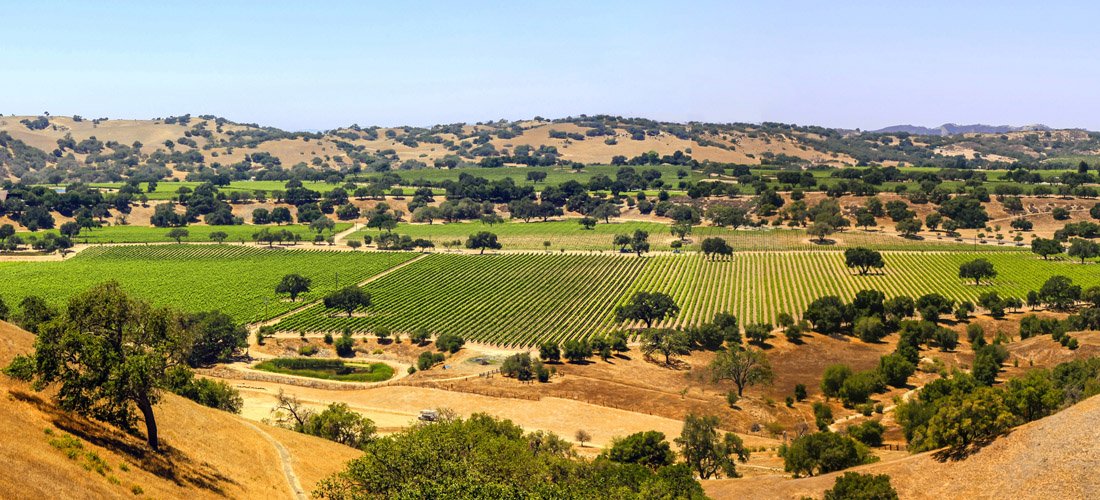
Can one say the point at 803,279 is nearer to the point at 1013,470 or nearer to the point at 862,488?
the point at 1013,470

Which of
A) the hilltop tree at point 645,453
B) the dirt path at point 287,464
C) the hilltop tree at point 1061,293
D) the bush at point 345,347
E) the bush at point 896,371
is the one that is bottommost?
the bush at point 345,347

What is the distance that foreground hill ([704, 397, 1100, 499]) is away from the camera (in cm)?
4981

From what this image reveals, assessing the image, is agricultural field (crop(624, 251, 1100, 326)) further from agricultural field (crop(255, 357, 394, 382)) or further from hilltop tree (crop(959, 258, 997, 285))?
agricultural field (crop(255, 357, 394, 382))

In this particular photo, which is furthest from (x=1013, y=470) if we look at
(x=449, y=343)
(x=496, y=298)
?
(x=496, y=298)

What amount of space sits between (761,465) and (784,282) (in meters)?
93.0

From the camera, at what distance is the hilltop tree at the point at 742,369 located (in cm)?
9731

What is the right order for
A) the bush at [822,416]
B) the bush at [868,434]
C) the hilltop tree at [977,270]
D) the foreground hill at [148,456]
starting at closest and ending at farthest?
the foreground hill at [148,456], the bush at [868,434], the bush at [822,416], the hilltop tree at [977,270]

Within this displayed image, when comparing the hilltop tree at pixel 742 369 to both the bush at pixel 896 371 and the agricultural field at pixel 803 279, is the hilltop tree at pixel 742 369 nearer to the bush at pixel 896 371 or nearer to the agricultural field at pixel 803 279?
the bush at pixel 896 371

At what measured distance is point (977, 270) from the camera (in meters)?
149

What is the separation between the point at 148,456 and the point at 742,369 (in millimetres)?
68885

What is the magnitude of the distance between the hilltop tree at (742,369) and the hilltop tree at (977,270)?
71.9 m

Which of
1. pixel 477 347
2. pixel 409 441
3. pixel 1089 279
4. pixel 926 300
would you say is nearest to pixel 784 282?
pixel 926 300

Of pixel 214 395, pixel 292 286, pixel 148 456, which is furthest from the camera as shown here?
pixel 292 286

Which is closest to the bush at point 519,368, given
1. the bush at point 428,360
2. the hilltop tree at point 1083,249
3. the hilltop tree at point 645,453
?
the bush at point 428,360
